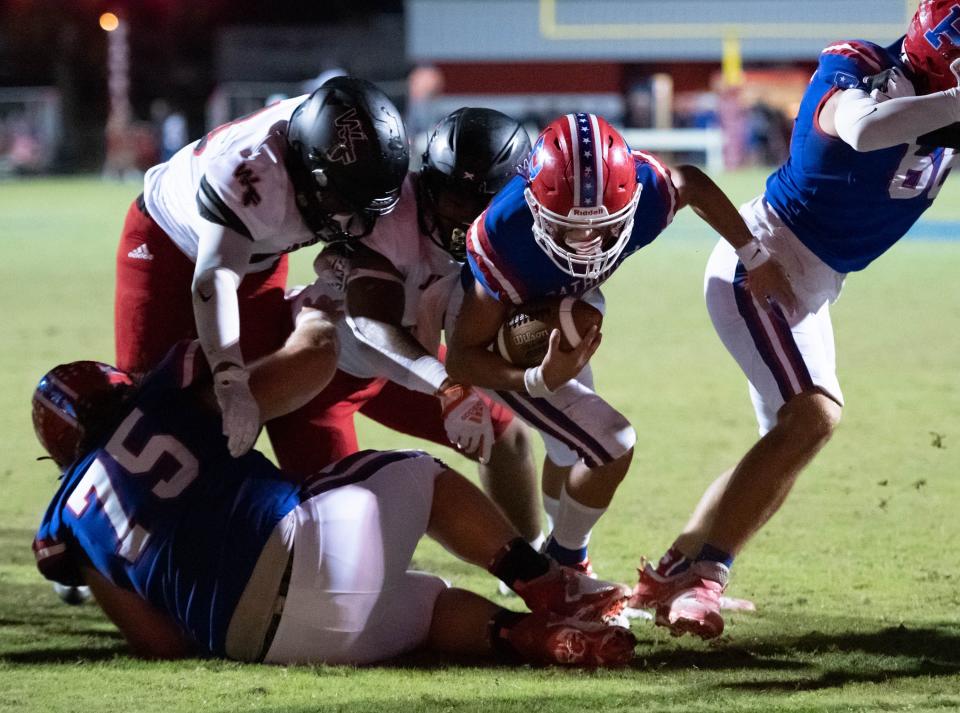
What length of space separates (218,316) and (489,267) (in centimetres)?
76

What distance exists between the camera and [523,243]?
384 centimetres

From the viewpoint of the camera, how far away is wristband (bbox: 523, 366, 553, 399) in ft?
12.4

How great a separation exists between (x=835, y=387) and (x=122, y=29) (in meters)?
32.9

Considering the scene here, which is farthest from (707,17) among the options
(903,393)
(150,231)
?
(150,231)

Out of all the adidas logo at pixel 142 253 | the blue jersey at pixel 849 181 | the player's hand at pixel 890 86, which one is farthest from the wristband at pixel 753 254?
the adidas logo at pixel 142 253

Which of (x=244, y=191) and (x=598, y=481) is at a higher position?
(x=244, y=191)

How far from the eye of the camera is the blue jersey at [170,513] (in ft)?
11.2

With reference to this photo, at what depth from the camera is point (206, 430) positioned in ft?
11.8

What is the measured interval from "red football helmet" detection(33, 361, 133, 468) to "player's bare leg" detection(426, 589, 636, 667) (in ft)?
3.30

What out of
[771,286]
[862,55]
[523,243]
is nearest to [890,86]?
[862,55]

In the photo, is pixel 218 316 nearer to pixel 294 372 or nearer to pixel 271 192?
pixel 294 372

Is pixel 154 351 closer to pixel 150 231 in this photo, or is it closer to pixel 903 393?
pixel 150 231

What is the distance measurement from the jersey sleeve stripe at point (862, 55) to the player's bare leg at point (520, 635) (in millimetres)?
1768

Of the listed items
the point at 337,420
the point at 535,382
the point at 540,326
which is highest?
the point at 540,326
